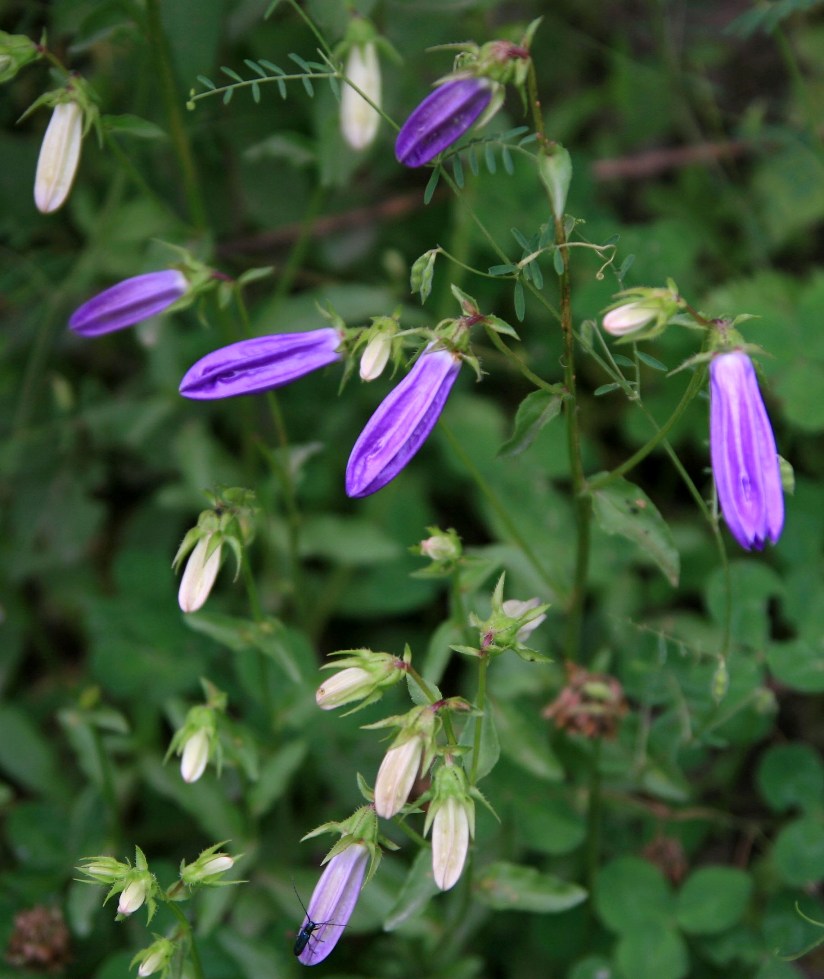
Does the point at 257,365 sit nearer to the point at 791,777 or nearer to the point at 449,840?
the point at 449,840

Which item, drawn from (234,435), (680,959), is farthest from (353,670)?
(234,435)

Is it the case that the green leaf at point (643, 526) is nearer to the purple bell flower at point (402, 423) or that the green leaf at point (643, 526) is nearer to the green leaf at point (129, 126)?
the purple bell flower at point (402, 423)

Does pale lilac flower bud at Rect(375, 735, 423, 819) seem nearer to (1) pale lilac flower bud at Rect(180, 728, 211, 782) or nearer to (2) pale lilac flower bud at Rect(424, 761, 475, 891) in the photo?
(2) pale lilac flower bud at Rect(424, 761, 475, 891)

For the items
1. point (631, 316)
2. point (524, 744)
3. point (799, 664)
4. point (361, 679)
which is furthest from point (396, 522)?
point (631, 316)

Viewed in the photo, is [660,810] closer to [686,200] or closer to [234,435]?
[234,435]

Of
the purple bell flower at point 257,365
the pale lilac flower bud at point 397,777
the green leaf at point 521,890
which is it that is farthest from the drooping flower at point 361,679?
the green leaf at point 521,890

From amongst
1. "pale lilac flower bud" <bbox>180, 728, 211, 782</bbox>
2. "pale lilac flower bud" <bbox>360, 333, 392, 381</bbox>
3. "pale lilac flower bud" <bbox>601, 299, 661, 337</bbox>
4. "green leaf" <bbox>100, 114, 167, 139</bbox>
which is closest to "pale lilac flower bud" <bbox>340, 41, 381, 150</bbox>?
"green leaf" <bbox>100, 114, 167, 139</bbox>
